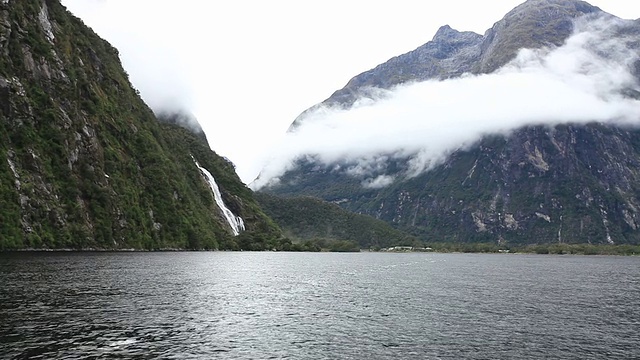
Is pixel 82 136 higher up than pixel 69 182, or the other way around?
pixel 82 136

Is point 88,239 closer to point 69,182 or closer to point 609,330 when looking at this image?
point 69,182

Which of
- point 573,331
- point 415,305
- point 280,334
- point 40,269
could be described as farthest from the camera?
point 40,269

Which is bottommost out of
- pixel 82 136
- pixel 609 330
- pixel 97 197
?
pixel 609 330

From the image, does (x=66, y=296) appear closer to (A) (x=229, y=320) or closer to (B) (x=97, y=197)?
(A) (x=229, y=320)

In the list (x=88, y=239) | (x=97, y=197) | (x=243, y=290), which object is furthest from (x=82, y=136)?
(x=243, y=290)

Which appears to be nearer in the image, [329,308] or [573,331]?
[573,331]

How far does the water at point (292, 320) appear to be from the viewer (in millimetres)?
41562

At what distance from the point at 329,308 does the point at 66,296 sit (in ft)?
111

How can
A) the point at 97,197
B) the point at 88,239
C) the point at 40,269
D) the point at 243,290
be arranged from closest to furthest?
the point at 243,290, the point at 40,269, the point at 88,239, the point at 97,197

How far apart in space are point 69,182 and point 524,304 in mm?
155483

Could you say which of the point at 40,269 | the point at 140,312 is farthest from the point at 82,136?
the point at 140,312

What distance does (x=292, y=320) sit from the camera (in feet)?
186

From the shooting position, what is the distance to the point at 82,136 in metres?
194

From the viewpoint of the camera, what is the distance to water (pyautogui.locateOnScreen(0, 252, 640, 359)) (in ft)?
136
